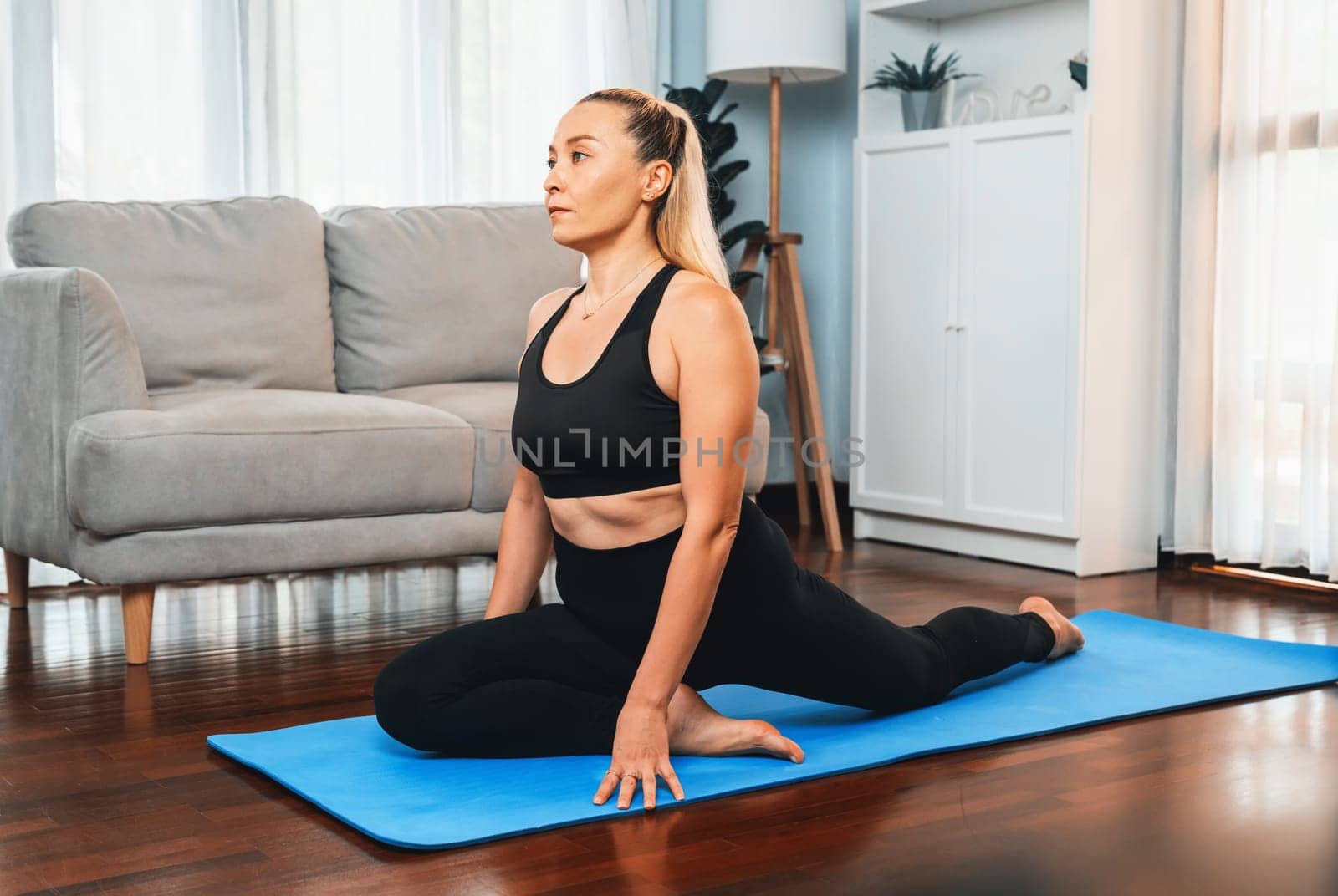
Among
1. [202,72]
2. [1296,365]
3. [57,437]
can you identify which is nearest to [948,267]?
[1296,365]

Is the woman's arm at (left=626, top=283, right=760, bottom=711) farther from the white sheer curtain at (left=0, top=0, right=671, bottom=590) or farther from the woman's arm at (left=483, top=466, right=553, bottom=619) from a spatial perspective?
the white sheer curtain at (left=0, top=0, right=671, bottom=590)

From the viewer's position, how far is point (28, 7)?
12.0 ft

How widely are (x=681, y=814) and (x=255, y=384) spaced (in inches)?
74.5

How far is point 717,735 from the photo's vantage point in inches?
78.4

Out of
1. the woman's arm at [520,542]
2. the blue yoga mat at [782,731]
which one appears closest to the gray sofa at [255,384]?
the blue yoga mat at [782,731]

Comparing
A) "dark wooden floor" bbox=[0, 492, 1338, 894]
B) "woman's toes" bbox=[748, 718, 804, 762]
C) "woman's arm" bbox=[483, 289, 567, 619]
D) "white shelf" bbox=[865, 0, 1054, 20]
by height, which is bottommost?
"dark wooden floor" bbox=[0, 492, 1338, 894]

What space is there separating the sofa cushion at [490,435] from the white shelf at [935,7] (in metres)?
1.64

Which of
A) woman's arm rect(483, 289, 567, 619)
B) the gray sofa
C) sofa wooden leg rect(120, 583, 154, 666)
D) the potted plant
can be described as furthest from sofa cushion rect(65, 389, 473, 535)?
the potted plant

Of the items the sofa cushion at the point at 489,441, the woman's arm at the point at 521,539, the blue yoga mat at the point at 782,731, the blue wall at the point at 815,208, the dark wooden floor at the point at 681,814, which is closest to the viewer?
the dark wooden floor at the point at 681,814

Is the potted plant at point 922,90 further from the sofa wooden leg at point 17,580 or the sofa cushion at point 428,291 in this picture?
the sofa wooden leg at point 17,580

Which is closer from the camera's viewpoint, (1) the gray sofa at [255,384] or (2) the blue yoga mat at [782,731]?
(2) the blue yoga mat at [782,731]

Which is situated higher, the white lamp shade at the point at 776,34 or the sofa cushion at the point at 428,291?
the white lamp shade at the point at 776,34

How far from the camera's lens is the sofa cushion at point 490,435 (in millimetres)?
3037

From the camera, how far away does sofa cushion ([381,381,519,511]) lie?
A: 3.04 meters
